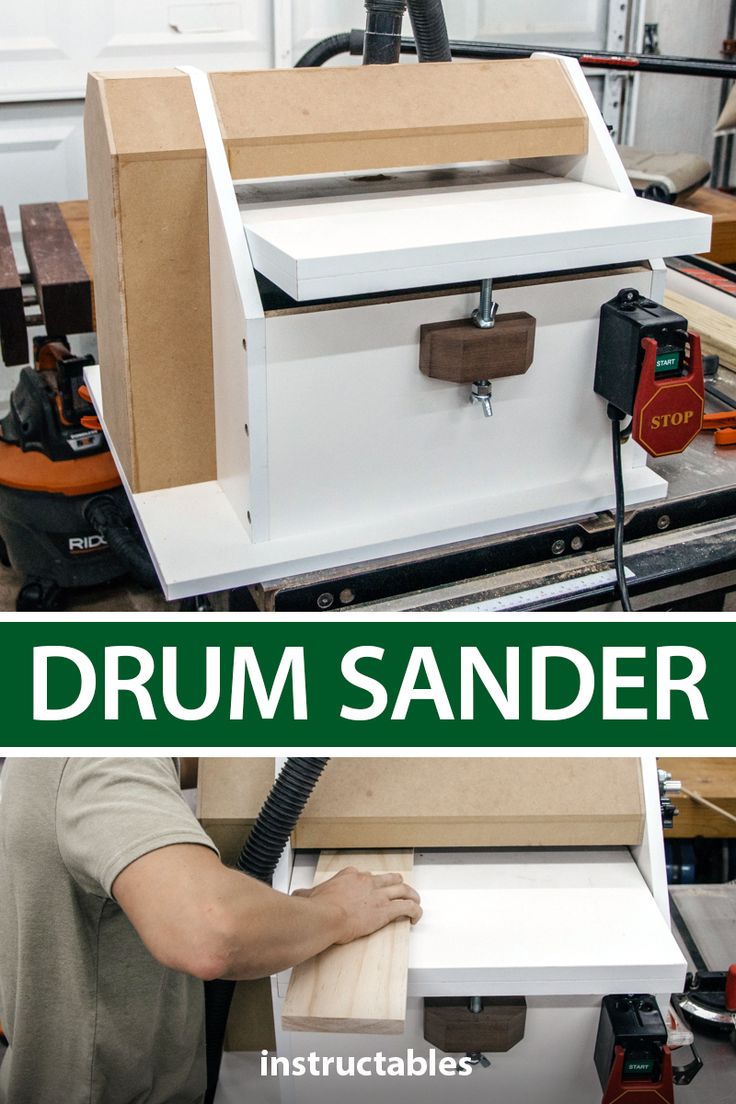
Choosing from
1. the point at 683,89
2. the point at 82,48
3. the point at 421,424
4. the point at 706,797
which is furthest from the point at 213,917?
the point at 683,89

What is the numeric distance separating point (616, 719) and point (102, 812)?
48 cm

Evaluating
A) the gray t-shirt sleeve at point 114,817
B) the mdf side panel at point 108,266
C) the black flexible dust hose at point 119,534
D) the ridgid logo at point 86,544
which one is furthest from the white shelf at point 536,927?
the ridgid logo at point 86,544

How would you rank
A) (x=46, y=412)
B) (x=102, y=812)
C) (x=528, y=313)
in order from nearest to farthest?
(x=102, y=812) < (x=528, y=313) < (x=46, y=412)

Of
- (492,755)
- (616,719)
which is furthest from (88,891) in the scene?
(616,719)

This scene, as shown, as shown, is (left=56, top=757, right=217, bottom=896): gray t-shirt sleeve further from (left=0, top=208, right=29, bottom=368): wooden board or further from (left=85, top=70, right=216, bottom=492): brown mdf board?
(left=0, top=208, right=29, bottom=368): wooden board

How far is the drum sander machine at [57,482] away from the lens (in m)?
2.19

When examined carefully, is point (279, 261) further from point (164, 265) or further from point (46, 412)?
point (46, 412)

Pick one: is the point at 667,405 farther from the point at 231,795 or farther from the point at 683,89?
the point at 683,89

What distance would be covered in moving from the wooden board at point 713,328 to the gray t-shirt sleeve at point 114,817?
0.97 meters

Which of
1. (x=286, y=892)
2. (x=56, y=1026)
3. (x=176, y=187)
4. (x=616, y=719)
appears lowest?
(x=56, y=1026)

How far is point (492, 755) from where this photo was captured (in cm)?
106

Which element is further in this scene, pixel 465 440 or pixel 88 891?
pixel 465 440

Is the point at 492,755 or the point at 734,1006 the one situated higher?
the point at 492,755

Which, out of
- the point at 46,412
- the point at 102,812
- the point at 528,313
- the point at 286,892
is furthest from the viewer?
the point at 46,412
